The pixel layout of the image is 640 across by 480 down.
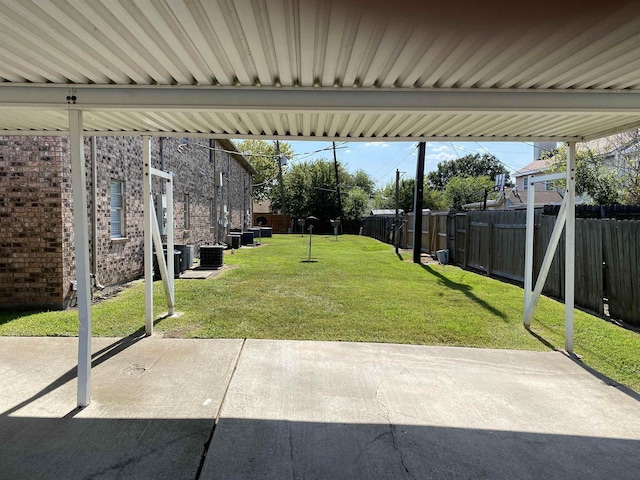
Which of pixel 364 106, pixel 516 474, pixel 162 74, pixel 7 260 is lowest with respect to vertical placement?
pixel 516 474

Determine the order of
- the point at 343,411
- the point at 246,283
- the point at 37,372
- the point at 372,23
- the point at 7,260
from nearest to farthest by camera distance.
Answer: the point at 372,23 → the point at 343,411 → the point at 37,372 → the point at 7,260 → the point at 246,283

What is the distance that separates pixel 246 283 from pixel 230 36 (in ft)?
25.3

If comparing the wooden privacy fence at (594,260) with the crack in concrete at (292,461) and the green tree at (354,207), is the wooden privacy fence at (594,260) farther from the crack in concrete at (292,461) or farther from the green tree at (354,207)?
the green tree at (354,207)

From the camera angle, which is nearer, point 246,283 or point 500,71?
point 500,71

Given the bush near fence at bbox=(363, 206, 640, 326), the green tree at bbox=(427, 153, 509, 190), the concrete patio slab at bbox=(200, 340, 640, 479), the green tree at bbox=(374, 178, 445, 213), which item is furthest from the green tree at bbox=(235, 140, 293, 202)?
the concrete patio slab at bbox=(200, 340, 640, 479)

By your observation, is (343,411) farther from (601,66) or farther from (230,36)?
(601,66)

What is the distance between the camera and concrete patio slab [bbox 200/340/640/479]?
2904mm

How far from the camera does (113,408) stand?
364 centimetres

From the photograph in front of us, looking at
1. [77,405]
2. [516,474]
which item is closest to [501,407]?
[516,474]

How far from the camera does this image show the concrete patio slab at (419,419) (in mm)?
2904

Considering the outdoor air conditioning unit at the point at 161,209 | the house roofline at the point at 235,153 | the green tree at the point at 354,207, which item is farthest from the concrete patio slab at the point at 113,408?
the green tree at the point at 354,207

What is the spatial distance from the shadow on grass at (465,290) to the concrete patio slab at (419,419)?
235cm

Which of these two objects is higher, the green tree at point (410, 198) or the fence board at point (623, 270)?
the green tree at point (410, 198)

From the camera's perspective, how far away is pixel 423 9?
2.40m
